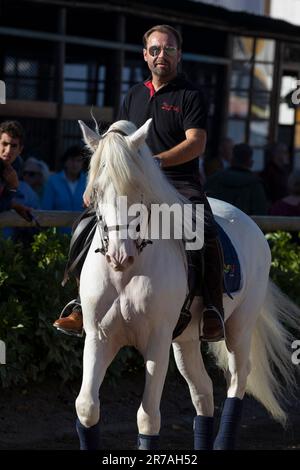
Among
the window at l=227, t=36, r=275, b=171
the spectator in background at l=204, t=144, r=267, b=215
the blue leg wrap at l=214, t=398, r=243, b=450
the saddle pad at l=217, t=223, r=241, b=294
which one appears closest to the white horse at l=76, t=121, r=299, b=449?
the saddle pad at l=217, t=223, r=241, b=294

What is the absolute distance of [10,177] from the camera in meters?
7.42

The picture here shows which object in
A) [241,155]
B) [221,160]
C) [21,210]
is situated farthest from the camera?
[221,160]

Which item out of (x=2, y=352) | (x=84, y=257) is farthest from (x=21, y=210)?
(x=84, y=257)

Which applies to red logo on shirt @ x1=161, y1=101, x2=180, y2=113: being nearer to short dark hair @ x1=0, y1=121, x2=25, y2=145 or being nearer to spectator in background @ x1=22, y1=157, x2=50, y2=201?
short dark hair @ x1=0, y1=121, x2=25, y2=145

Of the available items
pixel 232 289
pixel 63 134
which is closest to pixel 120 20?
pixel 63 134

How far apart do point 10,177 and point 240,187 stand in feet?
11.8

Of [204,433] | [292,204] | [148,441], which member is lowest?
[204,433]

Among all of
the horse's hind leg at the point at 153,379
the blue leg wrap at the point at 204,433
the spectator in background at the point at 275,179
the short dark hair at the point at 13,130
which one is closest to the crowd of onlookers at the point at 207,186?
the short dark hair at the point at 13,130

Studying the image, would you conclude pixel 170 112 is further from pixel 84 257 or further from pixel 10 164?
pixel 10 164

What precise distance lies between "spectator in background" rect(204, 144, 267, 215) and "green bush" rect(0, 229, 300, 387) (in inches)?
98.7

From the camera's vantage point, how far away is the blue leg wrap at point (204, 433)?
688cm

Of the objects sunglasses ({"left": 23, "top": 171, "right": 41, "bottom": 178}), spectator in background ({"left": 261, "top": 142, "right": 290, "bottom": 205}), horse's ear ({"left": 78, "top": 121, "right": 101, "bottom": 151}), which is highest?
horse's ear ({"left": 78, "top": 121, "right": 101, "bottom": 151})

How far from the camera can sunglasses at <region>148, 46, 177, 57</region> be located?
6379 mm
